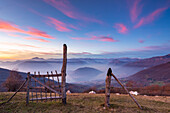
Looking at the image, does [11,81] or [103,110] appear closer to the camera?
[103,110]

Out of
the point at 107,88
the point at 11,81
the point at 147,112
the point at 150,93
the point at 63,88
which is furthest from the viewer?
the point at 11,81

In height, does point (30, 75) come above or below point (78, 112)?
above

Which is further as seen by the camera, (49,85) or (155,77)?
(155,77)

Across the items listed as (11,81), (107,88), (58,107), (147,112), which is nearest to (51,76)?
(58,107)

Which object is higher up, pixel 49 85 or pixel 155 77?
pixel 49 85

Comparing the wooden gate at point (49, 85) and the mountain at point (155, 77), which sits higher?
the wooden gate at point (49, 85)

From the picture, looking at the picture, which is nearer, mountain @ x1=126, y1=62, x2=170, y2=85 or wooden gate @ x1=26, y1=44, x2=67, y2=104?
wooden gate @ x1=26, y1=44, x2=67, y2=104

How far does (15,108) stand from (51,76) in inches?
127

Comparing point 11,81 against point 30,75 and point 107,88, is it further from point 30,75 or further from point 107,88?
point 107,88

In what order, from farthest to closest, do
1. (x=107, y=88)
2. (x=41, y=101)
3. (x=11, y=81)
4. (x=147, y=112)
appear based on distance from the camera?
1. (x=11, y=81)
2. (x=41, y=101)
3. (x=107, y=88)
4. (x=147, y=112)

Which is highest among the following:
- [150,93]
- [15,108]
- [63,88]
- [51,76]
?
[51,76]

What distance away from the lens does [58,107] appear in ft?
22.6

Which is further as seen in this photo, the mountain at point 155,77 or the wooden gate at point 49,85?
the mountain at point 155,77

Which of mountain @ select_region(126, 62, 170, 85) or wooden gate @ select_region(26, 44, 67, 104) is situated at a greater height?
wooden gate @ select_region(26, 44, 67, 104)
